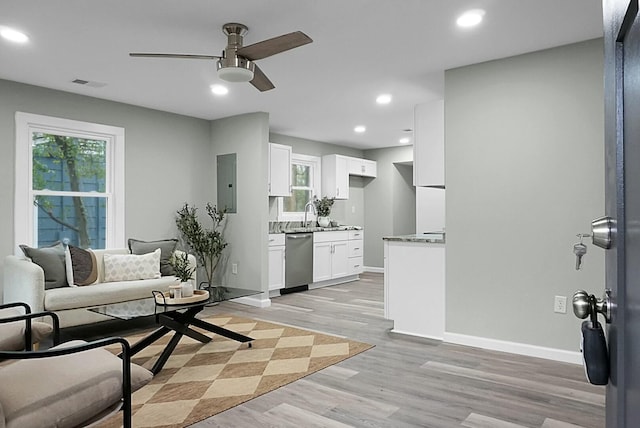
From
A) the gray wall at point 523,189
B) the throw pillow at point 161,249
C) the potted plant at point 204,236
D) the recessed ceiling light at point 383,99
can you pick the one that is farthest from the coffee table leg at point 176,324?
the recessed ceiling light at point 383,99

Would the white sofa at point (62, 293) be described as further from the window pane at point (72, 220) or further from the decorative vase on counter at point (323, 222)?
the decorative vase on counter at point (323, 222)

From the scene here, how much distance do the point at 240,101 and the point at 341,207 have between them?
3800 millimetres

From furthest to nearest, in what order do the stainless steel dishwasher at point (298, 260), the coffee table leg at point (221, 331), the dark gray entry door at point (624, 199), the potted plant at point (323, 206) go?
the potted plant at point (323, 206) < the stainless steel dishwasher at point (298, 260) < the coffee table leg at point (221, 331) < the dark gray entry door at point (624, 199)

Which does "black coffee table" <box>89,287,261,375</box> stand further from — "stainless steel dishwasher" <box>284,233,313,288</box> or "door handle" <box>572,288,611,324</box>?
"door handle" <box>572,288,611,324</box>

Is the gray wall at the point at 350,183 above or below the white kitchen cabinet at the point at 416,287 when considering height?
above

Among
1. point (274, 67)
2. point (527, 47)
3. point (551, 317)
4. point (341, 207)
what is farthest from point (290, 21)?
point (341, 207)

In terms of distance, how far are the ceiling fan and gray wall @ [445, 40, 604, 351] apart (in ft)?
5.88

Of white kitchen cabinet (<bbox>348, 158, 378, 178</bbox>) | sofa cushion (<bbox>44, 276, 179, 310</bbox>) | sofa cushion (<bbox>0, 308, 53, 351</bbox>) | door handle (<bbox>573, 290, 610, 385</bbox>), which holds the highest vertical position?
white kitchen cabinet (<bbox>348, 158, 378, 178</bbox>)

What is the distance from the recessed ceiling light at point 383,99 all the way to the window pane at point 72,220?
326 cm

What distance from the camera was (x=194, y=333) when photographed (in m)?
3.67

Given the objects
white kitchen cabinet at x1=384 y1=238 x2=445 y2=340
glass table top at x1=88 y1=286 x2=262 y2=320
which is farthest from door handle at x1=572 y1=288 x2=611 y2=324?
white kitchen cabinet at x1=384 y1=238 x2=445 y2=340

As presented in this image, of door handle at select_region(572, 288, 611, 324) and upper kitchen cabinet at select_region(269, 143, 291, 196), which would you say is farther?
upper kitchen cabinet at select_region(269, 143, 291, 196)

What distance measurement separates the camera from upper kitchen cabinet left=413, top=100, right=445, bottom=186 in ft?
13.8

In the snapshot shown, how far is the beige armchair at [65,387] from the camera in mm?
1572
